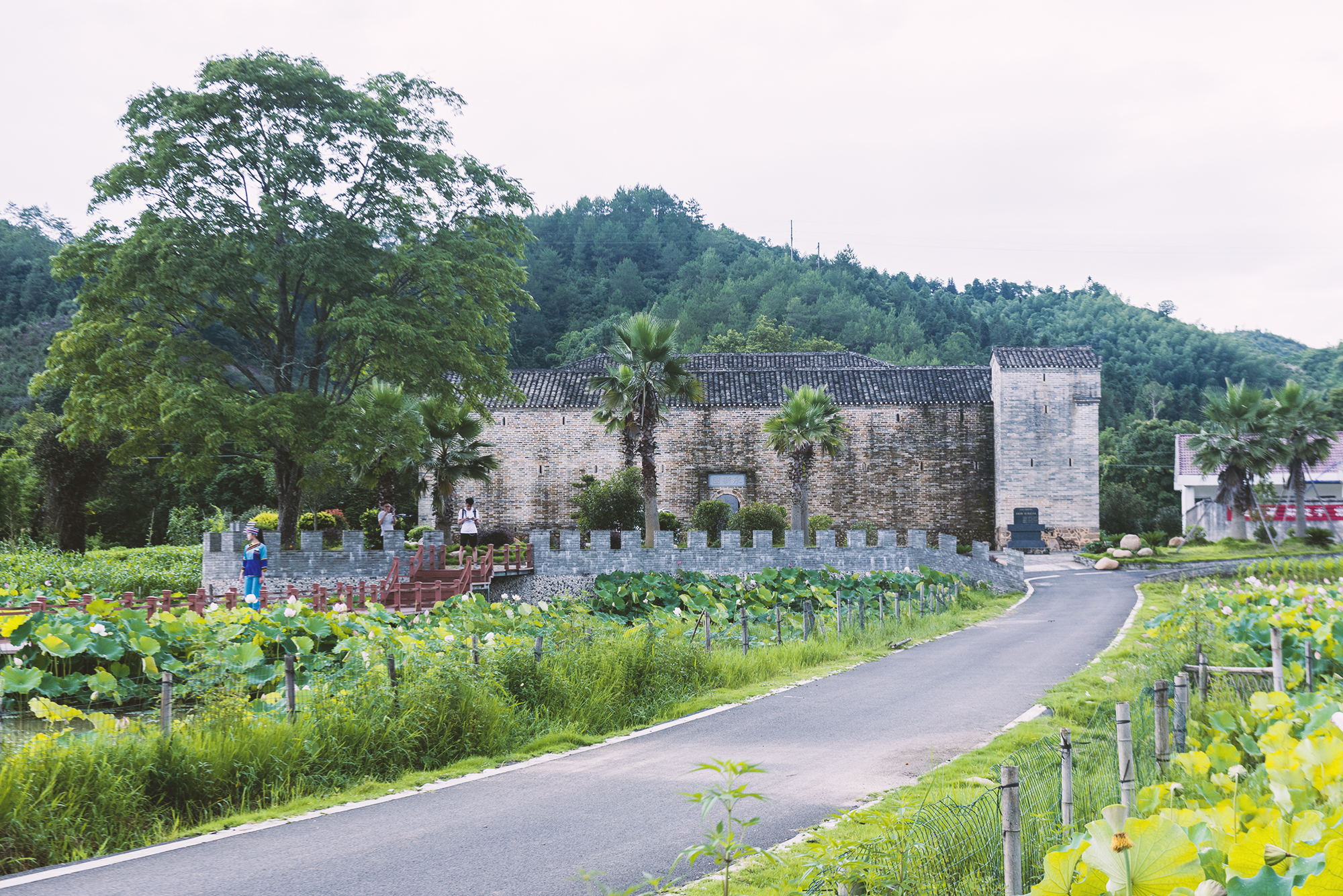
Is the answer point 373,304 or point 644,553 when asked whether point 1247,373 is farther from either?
point 373,304

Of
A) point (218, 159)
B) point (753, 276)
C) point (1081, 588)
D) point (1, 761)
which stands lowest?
point (1081, 588)

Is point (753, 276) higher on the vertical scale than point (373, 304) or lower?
higher

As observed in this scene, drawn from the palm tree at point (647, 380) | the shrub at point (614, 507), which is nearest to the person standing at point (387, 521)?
the palm tree at point (647, 380)

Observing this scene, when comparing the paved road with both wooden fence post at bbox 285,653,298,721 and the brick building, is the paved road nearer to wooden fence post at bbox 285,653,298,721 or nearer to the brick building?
wooden fence post at bbox 285,653,298,721

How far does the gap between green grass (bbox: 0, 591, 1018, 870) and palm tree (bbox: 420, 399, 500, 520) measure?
17.3m

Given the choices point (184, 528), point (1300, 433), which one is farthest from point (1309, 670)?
point (184, 528)

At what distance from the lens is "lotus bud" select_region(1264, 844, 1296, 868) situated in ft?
6.64

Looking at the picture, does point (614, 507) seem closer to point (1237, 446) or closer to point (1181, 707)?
point (1237, 446)

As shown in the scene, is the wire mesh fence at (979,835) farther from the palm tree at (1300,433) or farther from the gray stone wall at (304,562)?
the palm tree at (1300,433)

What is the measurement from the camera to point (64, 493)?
2831cm

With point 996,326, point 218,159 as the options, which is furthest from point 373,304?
point 996,326

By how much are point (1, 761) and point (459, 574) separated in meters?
16.8

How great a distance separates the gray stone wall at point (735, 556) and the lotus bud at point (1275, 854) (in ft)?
74.6

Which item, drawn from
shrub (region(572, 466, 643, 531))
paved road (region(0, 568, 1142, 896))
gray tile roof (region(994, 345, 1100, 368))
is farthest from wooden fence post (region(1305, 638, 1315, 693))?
gray tile roof (region(994, 345, 1100, 368))
